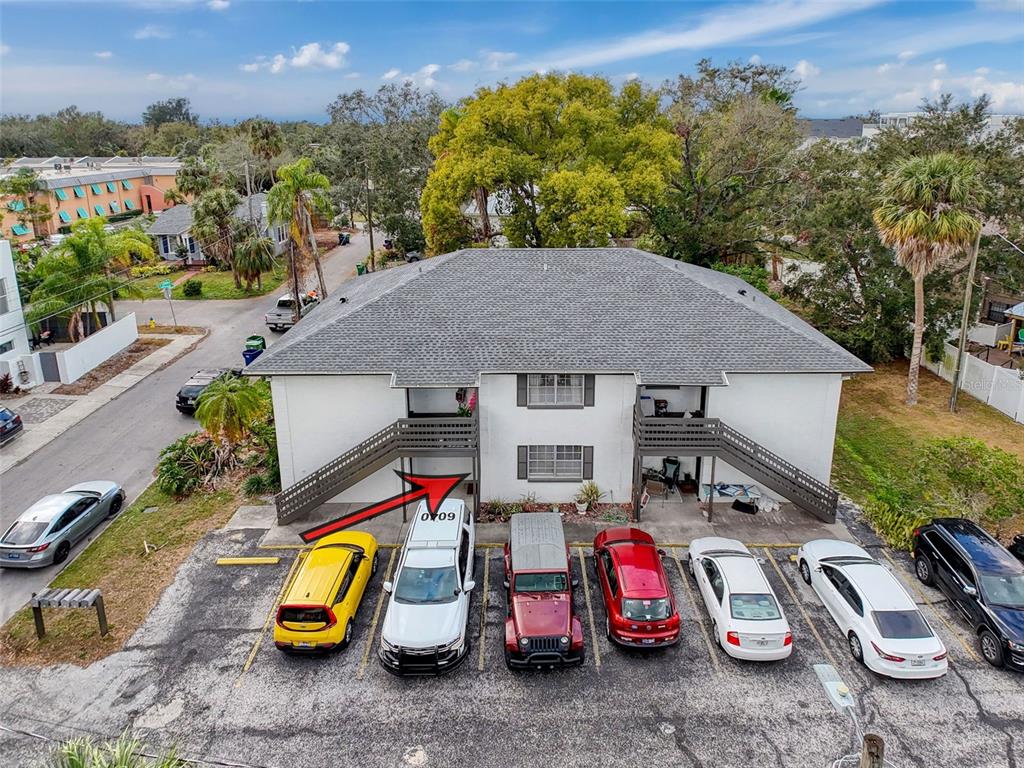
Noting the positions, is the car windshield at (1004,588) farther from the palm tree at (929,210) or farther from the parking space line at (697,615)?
the palm tree at (929,210)

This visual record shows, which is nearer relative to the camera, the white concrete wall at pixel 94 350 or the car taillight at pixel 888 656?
the car taillight at pixel 888 656

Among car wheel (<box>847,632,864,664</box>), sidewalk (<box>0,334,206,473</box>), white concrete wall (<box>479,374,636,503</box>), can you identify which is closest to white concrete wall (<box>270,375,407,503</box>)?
white concrete wall (<box>479,374,636,503</box>)

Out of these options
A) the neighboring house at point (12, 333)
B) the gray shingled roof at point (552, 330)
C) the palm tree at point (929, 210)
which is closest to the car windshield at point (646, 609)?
the gray shingled roof at point (552, 330)

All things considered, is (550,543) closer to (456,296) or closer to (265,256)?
(456,296)

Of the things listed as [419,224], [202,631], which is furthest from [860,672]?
[419,224]

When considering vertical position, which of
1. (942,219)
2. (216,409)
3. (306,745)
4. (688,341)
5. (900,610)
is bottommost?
(306,745)

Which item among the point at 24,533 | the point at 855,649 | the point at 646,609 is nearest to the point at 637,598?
the point at 646,609

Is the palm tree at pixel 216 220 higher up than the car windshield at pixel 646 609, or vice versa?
the palm tree at pixel 216 220
